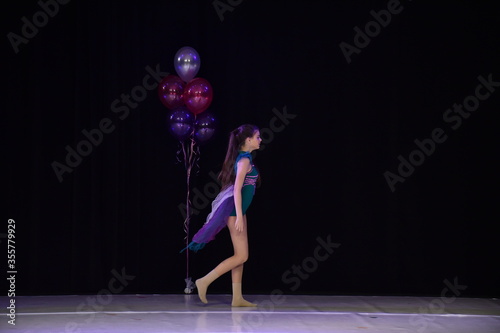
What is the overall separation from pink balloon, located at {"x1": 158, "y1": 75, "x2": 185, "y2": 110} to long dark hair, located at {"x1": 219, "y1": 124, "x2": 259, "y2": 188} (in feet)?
2.65

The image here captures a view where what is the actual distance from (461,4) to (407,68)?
0.77m

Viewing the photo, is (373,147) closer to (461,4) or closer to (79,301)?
(461,4)

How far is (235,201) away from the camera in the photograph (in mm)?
5547

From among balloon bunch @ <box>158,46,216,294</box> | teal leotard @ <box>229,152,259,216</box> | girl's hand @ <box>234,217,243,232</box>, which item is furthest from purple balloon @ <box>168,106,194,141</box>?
girl's hand @ <box>234,217,243,232</box>

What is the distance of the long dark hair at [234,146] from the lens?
18.7ft

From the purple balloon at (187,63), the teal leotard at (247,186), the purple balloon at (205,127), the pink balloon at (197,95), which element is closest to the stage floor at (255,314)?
the teal leotard at (247,186)

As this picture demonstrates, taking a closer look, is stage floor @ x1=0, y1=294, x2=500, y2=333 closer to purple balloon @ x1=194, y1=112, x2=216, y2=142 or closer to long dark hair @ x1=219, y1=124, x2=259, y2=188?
long dark hair @ x1=219, y1=124, x2=259, y2=188

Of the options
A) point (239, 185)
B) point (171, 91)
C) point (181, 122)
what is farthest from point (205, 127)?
point (239, 185)

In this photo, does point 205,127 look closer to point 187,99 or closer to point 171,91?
point 187,99

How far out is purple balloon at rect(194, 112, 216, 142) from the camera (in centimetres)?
630

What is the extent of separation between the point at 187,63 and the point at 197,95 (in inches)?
12.5

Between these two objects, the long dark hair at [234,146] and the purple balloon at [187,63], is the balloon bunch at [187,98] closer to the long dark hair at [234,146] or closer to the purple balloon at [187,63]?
the purple balloon at [187,63]

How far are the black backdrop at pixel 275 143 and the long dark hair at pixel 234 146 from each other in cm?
109

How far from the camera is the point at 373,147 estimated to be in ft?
22.3
